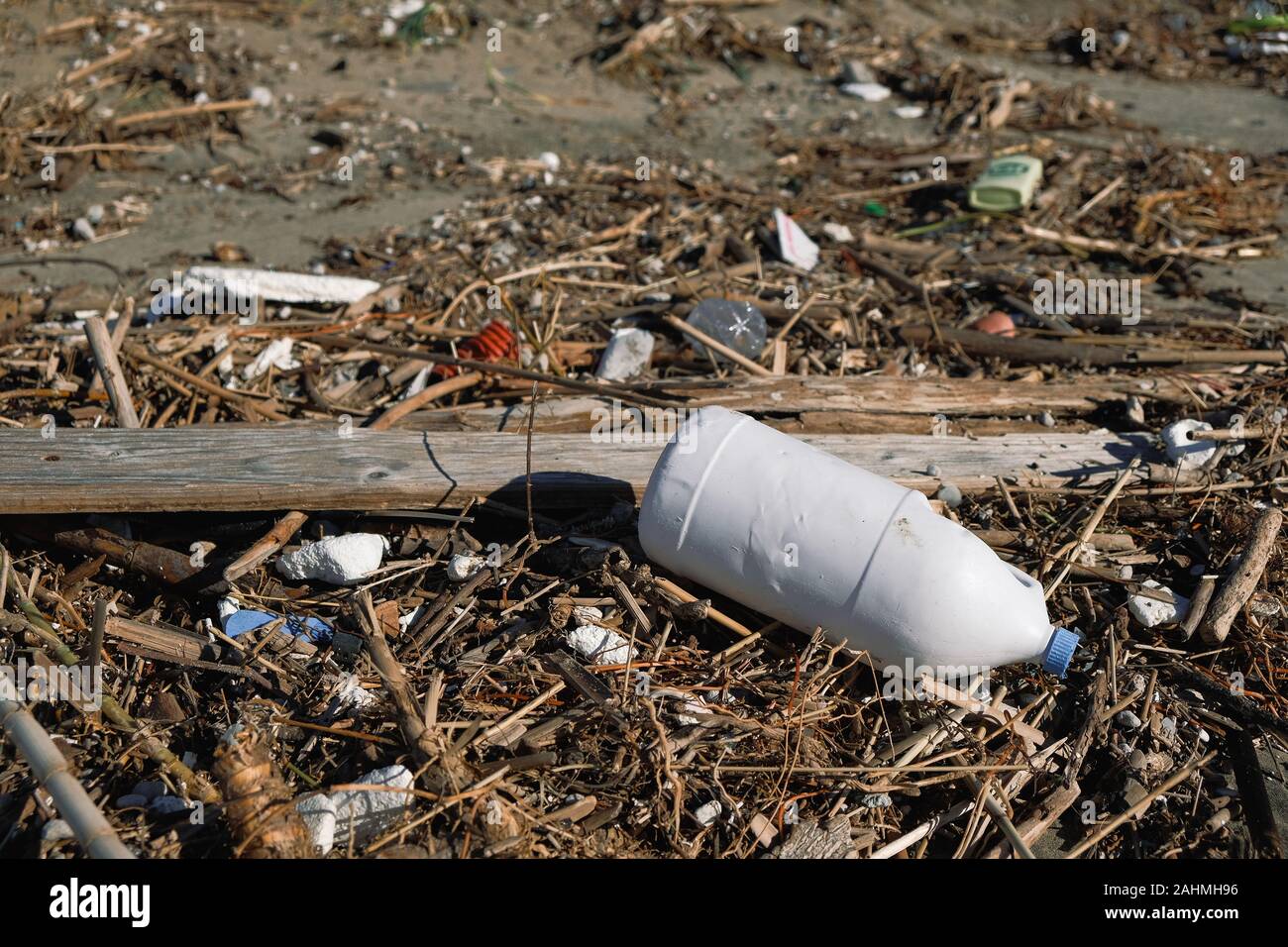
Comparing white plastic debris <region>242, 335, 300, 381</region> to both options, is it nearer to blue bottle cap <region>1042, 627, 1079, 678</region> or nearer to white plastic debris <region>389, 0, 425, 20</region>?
blue bottle cap <region>1042, 627, 1079, 678</region>

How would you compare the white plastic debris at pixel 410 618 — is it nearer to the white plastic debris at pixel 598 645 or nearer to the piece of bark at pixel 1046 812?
the white plastic debris at pixel 598 645

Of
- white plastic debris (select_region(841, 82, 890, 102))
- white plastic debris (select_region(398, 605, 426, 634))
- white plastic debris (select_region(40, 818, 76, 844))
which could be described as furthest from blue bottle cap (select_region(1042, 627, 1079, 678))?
white plastic debris (select_region(841, 82, 890, 102))

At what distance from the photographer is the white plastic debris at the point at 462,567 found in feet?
10.0

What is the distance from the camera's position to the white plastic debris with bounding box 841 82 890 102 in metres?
7.79

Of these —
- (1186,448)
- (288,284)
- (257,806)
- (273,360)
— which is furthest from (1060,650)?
(288,284)

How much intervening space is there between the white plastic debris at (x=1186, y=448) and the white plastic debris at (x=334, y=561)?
2.91 m

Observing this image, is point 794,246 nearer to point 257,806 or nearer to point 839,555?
point 839,555

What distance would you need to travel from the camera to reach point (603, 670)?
276 cm

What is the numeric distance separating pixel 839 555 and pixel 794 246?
3090 mm

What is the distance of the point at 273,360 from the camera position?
422 centimetres

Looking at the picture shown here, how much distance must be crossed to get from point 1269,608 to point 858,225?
11.4ft
